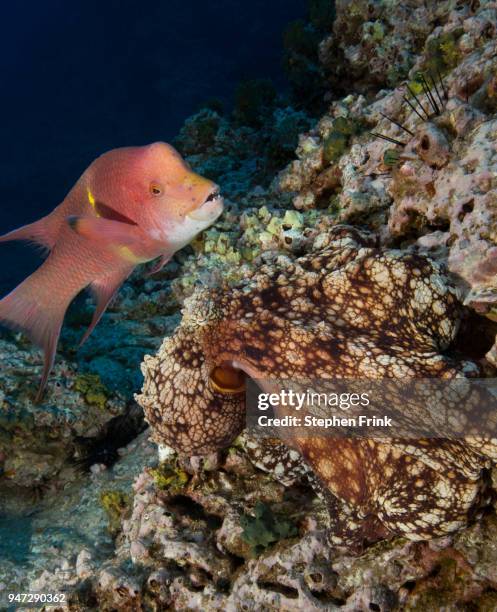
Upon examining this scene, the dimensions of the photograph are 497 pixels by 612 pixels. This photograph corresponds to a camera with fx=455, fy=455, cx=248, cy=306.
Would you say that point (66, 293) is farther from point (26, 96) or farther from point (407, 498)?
point (26, 96)

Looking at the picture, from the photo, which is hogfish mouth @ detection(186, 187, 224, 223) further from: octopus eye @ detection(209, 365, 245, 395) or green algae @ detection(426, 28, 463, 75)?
green algae @ detection(426, 28, 463, 75)

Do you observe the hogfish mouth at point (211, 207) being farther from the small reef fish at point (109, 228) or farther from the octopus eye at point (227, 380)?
the octopus eye at point (227, 380)

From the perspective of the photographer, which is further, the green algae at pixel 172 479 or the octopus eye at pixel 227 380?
the green algae at pixel 172 479

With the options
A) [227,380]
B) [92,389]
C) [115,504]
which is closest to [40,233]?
[227,380]

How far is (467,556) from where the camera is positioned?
2.20 meters

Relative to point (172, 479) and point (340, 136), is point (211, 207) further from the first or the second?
point (340, 136)

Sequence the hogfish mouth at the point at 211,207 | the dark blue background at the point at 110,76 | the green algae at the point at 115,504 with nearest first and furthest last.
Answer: the hogfish mouth at the point at 211,207, the green algae at the point at 115,504, the dark blue background at the point at 110,76

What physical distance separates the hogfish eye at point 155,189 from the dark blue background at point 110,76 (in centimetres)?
1931

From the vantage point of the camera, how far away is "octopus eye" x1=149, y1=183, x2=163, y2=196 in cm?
251

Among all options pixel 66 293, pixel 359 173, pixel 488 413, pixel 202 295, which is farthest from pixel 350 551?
pixel 359 173

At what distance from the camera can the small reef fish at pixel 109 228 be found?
2467mm

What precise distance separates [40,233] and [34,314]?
0.59 metres

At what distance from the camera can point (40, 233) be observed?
10.7ft

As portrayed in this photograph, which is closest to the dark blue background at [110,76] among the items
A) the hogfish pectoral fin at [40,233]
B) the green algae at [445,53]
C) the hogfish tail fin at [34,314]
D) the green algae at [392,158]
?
the hogfish pectoral fin at [40,233]
